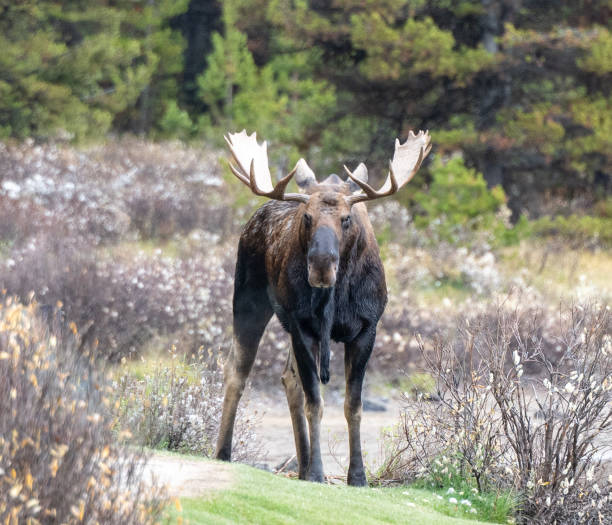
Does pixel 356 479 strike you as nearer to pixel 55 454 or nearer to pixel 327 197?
pixel 327 197

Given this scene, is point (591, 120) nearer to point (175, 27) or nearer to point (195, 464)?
point (195, 464)

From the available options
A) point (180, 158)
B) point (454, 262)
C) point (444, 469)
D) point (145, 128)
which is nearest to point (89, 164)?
point (180, 158)

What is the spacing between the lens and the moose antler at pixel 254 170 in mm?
7457

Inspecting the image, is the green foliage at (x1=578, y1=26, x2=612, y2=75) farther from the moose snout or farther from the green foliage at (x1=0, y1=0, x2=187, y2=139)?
the moose snout

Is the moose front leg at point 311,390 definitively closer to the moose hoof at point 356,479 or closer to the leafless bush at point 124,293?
the moose hoof at point 356,479

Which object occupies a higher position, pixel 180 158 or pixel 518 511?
pixel 180 158

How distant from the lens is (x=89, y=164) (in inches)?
941

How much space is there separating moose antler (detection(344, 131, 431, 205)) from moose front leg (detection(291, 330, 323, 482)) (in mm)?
998

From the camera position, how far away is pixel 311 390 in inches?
293

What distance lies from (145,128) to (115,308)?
25758 millimetres

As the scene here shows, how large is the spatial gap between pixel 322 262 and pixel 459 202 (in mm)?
13420

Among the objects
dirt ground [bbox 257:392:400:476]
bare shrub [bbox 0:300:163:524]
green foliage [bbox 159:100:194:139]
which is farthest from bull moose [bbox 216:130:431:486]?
green foliage [bbox 159:100:194:139]

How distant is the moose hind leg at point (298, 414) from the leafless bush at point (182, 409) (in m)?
0.99

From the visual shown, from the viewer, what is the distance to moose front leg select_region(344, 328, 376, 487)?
24.6 feet
